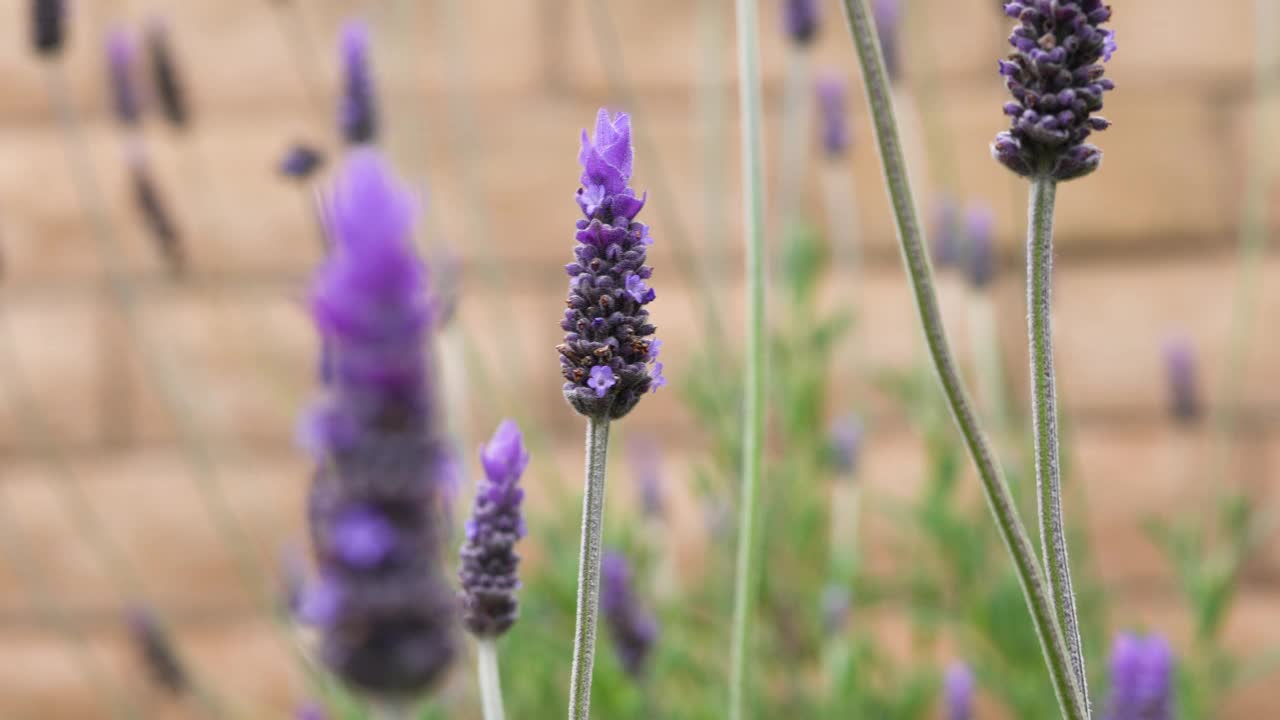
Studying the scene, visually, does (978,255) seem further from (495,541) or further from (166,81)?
(495,541)

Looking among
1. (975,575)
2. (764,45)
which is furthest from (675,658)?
(764,45)

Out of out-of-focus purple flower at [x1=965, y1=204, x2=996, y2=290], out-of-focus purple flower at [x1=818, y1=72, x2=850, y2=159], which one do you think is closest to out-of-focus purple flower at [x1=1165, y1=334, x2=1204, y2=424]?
out-of-focus purple flower at [x1=965, y1=204, x2=996, y2=290]

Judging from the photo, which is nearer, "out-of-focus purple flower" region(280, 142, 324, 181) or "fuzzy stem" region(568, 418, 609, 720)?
"fuzzy stem" region(568, 418, 609, 720)

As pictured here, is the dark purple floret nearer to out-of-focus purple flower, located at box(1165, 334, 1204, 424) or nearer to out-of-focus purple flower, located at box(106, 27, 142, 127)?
out-of-focus purple flower, located at box(106, 27, 142, 127)

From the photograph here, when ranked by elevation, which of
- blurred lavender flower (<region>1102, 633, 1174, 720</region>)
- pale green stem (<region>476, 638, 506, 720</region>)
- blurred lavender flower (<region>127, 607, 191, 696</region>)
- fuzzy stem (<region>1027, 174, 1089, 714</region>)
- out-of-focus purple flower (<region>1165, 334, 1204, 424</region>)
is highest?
fuzzy stem (<region>1027, 174, 1089, 714</region>)

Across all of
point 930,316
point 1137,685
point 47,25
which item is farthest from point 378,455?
point 47,25

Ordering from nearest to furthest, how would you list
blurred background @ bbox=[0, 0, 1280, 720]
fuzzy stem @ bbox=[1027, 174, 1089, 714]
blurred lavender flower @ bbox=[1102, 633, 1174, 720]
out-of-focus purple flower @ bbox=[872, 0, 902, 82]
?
fuzzy stem @ bbox=[1027, 174, 1089, 714], blurred lavender flower @ bbox=[1102, 633, 1174, 720], out-of-focus purple flower @ bbox=[872, 0, 902, 82], blurred background @ bbox=[0, 0, 1280, 720]
